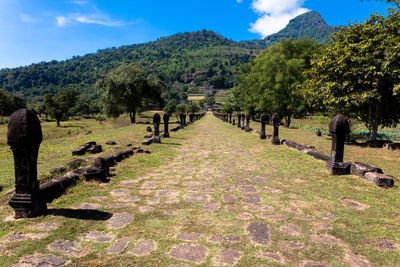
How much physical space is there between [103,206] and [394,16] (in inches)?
624

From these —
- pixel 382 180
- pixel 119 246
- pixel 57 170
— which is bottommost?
pixel 119 246

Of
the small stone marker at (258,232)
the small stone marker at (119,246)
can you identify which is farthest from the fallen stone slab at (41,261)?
the small stone marker at (258,232)

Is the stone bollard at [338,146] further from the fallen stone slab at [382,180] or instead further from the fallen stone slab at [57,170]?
the fallen stone slab at [57,170]

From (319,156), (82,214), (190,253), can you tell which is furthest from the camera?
(319,156)

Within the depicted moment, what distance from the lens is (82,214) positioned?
3.78 metres

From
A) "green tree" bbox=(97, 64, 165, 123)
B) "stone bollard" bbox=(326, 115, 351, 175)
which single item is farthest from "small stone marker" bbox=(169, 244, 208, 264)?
"green tree" bbox=(97, 64, 165, 123)

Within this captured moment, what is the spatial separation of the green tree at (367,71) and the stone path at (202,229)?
359 inches

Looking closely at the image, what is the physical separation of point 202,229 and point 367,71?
41.1 feet

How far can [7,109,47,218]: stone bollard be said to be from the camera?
3523 millimetres

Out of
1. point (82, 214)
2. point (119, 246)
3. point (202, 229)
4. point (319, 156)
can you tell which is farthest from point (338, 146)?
point (82, 214)

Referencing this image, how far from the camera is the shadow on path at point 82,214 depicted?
12.0 feet

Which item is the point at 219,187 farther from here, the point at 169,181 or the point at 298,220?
the point at 298,220

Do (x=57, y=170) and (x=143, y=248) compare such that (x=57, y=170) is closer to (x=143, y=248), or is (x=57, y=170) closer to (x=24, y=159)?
(x=24, y=159)

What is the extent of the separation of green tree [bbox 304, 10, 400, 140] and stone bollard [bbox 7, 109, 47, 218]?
12.9m
